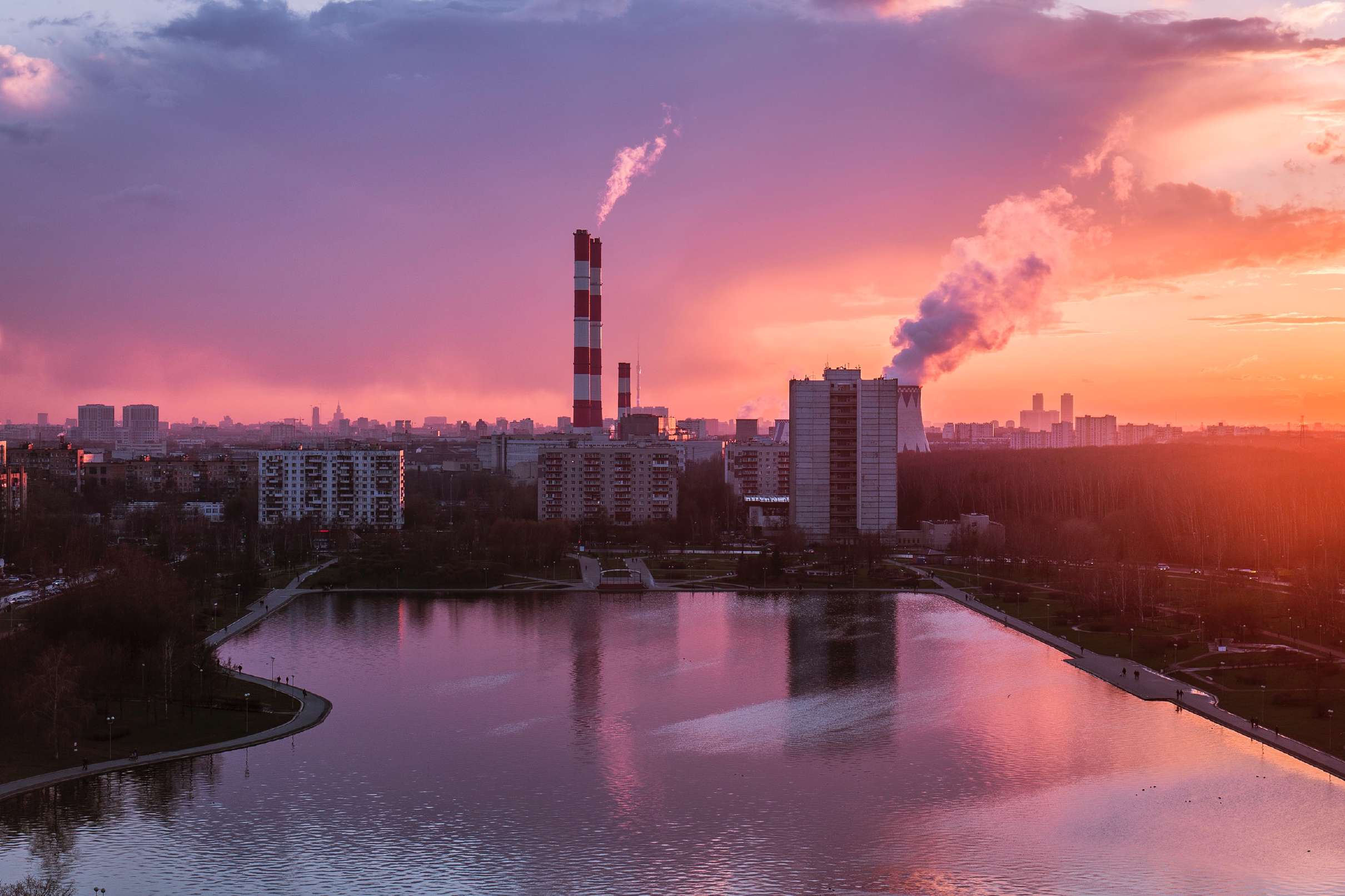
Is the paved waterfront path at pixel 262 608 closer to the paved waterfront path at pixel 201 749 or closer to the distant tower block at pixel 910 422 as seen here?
the paved waterfront path at pixel 201 749

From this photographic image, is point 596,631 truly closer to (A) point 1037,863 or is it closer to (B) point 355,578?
(B) point 355,578

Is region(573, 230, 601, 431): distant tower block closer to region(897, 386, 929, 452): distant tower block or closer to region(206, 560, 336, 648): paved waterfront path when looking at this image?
region(897, 386, 929, 452): distant tower block

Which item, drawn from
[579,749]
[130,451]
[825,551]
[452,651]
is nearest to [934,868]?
[579,749]

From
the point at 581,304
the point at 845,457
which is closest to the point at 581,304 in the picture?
the point at 581,304

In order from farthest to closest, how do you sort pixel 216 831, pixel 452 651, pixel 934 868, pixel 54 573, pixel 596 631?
1. pixel 54 573
2. pixel 596 631
3. pixel 452 651
4. pixel 216 831
5. pixel 934 868

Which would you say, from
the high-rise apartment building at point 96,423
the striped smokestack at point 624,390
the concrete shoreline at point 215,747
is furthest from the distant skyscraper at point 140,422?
the concrete shoreline at point 215,747

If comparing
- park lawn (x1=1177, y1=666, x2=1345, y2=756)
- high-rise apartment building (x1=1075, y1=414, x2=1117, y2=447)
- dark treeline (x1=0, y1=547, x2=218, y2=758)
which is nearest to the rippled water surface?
park lawn (x1=1177, y1=666, x2=1345, y2=756)

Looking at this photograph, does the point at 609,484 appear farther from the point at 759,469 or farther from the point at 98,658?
the point at 98,658
